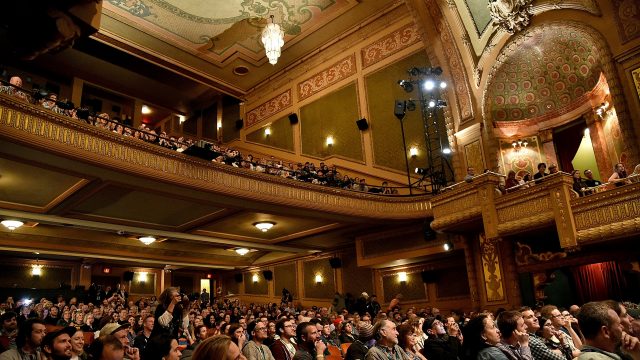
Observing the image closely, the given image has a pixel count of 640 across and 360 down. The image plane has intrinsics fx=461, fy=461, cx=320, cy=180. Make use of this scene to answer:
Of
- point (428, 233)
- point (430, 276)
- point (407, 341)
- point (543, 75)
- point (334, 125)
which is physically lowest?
point (407, 341)

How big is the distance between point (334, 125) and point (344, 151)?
0.82 m

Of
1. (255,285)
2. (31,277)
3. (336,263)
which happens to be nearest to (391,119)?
(336,263)

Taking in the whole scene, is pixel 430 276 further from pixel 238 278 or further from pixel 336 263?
pixel 238 278

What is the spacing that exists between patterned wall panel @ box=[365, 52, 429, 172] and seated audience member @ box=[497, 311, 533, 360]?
25.4 ft

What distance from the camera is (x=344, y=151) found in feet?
39.4

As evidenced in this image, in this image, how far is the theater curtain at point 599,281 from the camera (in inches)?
306

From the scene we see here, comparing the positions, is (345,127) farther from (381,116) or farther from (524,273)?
(524,273)

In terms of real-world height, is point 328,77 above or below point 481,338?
above

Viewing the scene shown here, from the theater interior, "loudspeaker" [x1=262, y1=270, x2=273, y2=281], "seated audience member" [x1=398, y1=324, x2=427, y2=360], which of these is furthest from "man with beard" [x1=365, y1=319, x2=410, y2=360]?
"loudspeaker" [x1=262, y1=270, x2=273, y2=281]

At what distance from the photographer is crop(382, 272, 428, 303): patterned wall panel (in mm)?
10391

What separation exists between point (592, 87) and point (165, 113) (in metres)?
11.9

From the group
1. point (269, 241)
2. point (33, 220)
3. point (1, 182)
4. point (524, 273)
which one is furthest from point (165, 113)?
point (524, 273)

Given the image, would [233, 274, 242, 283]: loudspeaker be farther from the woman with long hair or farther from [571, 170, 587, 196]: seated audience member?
the woman with long hair

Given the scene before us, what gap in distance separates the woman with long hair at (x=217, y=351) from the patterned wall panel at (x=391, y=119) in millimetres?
9238
